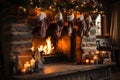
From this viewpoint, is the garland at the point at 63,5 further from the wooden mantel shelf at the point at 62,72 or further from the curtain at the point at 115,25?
the curtain at the point at 115,25

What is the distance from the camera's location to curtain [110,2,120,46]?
712 cm

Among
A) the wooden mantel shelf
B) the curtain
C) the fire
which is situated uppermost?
the curtain

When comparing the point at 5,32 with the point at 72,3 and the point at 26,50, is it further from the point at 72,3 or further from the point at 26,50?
the point at 72,3

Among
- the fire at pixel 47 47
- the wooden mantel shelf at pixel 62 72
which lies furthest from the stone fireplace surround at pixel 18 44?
the fire at pixel 47 47

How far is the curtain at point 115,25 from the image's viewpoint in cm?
712

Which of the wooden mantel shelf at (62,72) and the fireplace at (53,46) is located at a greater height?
the fireplace at (53,46)

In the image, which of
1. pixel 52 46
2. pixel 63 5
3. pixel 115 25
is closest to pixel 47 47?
pixel 52 46

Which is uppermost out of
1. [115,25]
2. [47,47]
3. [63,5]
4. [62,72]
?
[63,5]

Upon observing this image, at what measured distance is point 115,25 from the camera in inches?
281

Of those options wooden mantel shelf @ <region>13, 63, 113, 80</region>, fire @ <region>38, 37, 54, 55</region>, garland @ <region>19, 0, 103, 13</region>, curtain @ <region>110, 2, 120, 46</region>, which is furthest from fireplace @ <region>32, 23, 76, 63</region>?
A: curtain @ <region>110, 2, 120, 46</region>

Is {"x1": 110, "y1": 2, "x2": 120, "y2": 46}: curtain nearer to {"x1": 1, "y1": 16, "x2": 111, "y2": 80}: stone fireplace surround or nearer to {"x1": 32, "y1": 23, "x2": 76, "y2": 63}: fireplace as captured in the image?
{"x1": 32, "y1": 23, "x2": 76, "y2": 63}: fireplace

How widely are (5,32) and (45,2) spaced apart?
33.1 inches

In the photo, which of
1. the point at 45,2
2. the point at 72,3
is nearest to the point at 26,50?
the point at 45,2

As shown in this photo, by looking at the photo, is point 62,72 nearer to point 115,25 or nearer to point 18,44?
point 18,44
